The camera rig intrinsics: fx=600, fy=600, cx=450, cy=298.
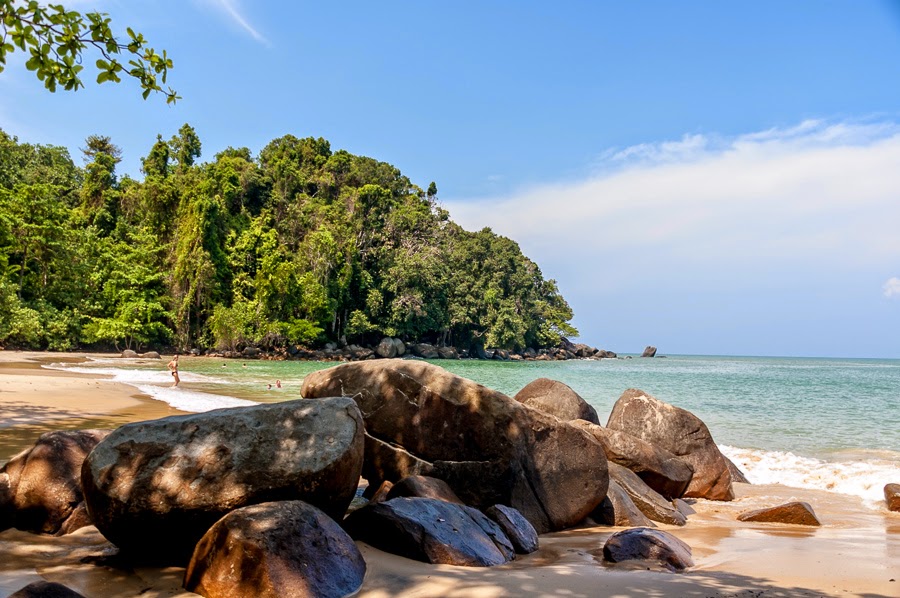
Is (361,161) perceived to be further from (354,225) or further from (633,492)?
(633,492)

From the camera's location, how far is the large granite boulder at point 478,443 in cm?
655

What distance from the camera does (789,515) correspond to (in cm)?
720

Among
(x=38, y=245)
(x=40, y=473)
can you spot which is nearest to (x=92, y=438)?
(x=40, y=473)

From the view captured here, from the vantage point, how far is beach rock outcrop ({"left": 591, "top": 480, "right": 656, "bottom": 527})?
6.97 metres

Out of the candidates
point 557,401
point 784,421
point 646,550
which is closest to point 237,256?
point 784,421

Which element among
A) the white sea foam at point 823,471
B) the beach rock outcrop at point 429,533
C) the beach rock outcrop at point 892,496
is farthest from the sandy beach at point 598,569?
the white sea foam at point 823,471

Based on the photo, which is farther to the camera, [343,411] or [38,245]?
[38,245]

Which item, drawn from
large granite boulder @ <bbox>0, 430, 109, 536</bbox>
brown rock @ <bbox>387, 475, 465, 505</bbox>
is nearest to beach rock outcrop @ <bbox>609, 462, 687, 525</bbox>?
brown rock @ <bbox>387, 475, 465, 505</bbox>

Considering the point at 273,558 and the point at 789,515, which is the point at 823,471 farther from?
the point at 273,558

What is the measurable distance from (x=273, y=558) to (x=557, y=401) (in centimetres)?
723

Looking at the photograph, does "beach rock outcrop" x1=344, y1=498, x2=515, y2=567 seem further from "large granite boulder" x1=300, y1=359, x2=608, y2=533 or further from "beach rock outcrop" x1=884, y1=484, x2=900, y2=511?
"beach rock outcrop" x1=884, y1=484, x2=900, y2=511

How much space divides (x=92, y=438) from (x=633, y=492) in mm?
6108

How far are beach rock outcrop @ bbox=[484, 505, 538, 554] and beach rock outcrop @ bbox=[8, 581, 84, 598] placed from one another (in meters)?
3.37

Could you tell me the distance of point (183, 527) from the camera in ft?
13.8
